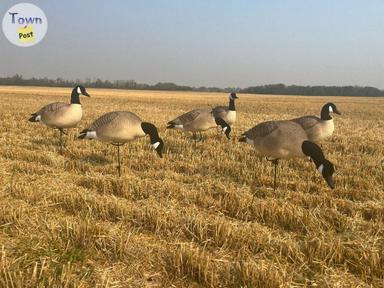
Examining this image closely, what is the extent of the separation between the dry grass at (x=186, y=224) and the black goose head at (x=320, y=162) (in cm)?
39

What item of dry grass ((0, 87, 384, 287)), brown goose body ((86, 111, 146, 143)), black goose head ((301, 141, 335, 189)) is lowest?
dry grass ((0, 87, 384, 287))

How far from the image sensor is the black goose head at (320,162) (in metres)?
7.12

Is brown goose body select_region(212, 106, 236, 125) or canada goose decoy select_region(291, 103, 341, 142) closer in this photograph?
canada goose decoy select_region(291, 103, 341, 142)

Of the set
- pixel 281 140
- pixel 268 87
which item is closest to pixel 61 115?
pixel 281 140

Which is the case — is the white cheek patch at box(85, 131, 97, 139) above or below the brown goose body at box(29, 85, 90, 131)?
below

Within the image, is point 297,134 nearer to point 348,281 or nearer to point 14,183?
point 348,281

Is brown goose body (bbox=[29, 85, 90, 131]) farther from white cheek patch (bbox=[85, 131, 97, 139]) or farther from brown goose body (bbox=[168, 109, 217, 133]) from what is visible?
brown goose body (bbox=[168, 109, 217, 133])

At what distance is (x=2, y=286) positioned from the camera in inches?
141

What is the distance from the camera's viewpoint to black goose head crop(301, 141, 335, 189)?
280 inches

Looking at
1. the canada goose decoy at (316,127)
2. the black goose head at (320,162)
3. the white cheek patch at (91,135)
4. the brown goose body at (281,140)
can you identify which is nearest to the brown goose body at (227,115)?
the canada goose decoy at (316,127)

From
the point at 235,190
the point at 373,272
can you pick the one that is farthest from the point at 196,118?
the point at 373,272

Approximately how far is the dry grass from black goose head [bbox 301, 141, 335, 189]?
1.26ft

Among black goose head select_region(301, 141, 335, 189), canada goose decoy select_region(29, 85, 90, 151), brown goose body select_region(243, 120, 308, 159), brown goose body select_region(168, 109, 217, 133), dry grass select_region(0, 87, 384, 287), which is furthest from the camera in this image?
brown goose body select_region(168, 109, 217, 133)

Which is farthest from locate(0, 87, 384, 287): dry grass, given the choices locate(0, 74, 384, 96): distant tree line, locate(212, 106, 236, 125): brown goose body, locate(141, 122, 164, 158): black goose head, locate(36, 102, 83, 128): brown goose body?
locate(0, 74, 384, 96): distant tree line
